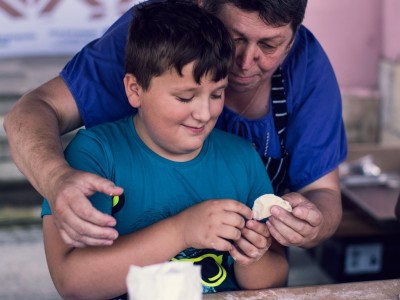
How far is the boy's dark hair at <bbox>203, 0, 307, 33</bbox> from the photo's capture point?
1642 mm

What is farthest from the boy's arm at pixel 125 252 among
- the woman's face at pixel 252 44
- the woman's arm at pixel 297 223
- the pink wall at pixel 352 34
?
the pink wall at pixel 352 34

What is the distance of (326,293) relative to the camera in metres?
1.51

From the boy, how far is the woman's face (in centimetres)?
7

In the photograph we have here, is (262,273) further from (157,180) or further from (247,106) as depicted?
(247,106)

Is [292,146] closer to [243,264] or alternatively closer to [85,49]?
[243,264]

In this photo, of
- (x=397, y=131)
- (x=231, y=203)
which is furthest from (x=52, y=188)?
(x=397, y=131)

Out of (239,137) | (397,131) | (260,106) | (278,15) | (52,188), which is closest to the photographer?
(52,188)

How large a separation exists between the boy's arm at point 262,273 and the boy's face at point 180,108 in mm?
317

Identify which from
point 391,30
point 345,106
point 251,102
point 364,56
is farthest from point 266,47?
point 364,56

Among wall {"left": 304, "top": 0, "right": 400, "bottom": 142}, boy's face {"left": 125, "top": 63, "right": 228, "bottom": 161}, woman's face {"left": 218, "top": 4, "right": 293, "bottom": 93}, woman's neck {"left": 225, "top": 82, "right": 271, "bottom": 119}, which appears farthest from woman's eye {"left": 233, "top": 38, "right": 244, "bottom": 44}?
wall {"left": 304, "top": 0, "right": 400, "bottom": 142}

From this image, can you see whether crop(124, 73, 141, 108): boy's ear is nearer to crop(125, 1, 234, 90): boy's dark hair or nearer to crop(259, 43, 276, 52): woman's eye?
crop(125, 1, 234, 90): boy's dark hair

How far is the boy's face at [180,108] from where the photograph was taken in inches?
61.4

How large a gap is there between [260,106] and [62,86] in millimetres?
578

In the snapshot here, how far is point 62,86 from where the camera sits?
187 cm
